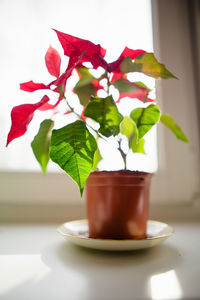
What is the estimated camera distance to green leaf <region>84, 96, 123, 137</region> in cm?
47

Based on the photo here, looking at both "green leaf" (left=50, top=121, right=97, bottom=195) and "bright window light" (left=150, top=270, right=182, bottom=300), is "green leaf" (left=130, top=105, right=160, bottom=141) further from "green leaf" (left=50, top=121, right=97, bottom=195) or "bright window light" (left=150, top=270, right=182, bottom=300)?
"bright window light" (left=150, top=270, right=182, bottom=300)

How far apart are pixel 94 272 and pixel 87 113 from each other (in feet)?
0.97

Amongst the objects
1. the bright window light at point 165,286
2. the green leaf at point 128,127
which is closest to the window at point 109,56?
the green leaf at point 128,127

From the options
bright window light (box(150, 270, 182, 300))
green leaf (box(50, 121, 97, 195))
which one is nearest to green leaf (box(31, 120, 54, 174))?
green leaf (box(50, 121, 97, 195))

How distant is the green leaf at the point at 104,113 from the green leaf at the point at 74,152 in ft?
0.14

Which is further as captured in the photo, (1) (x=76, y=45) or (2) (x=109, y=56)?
(2) (x=109, y=56)

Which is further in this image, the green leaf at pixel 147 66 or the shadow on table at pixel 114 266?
the green leaf at pixel 147 66

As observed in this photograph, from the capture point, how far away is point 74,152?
17.1 inches

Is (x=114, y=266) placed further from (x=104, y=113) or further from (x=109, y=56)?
(x=109, y=56)

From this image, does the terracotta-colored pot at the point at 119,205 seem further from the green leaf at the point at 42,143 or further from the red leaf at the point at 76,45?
the red leaf at the point at 76,45

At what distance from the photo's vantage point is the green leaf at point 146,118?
0.52 meters

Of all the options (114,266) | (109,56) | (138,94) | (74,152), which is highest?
(109,56)

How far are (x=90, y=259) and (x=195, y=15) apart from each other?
44.4 inches

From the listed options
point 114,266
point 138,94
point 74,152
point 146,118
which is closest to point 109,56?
point 138,94
